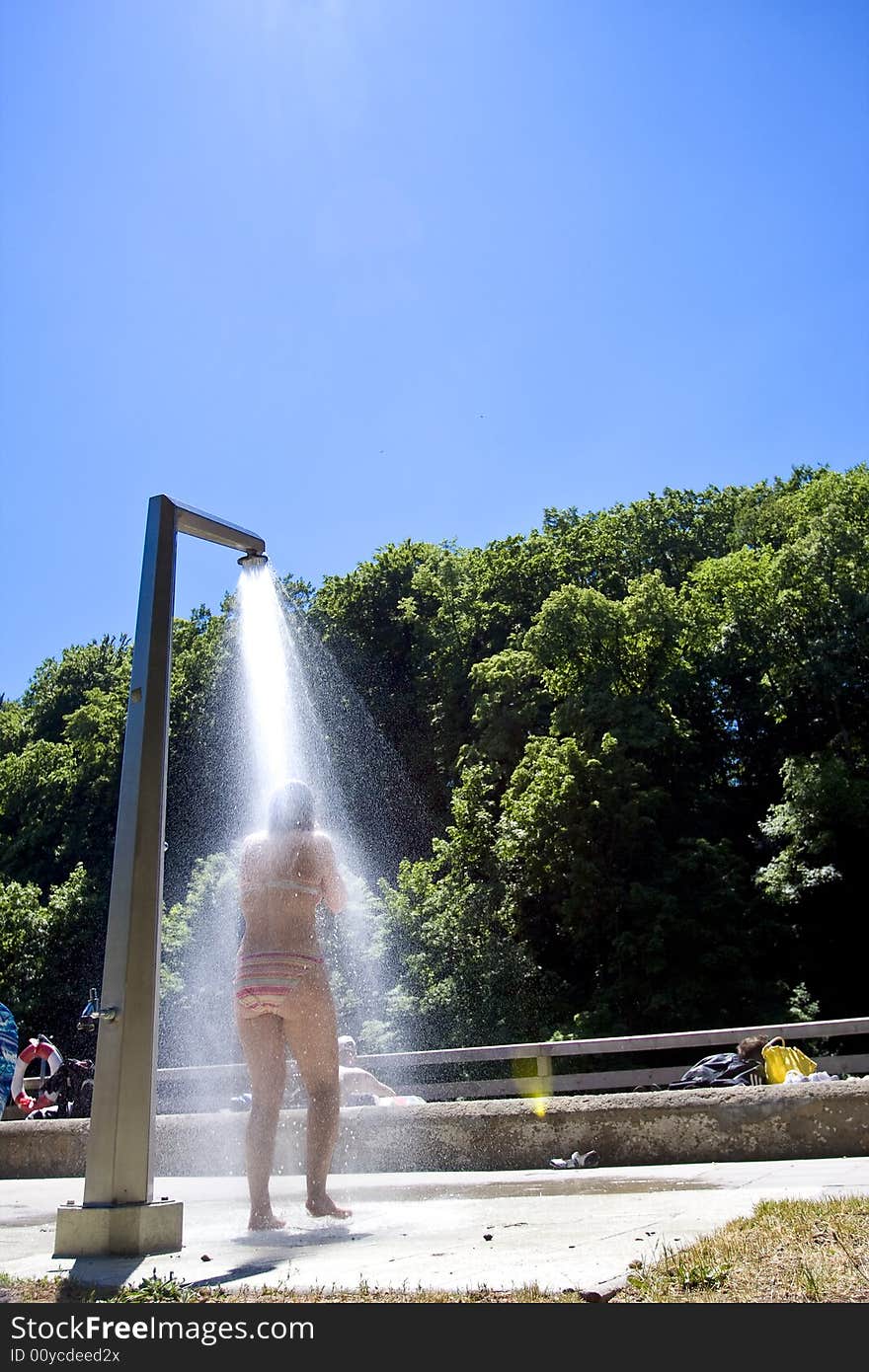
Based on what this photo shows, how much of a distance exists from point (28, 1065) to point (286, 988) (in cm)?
1133

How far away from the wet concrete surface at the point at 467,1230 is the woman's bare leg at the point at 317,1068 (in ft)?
0.67

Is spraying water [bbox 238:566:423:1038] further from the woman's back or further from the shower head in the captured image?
the woman's back

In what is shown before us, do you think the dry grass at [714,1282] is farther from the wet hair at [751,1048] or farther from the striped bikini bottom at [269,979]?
the wet hair at [751,1048]

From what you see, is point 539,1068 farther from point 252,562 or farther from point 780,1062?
point 252,562

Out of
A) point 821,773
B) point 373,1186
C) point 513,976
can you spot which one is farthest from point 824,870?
point 373,1186

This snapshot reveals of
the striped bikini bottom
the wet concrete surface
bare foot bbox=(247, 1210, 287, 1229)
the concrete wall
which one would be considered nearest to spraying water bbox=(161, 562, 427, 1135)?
the striped bikini bottom

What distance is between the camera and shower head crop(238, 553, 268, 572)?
5.17m

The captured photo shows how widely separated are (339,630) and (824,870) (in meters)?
17.5

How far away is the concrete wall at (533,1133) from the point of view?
5039 millimetres

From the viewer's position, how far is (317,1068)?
4195 millimetres

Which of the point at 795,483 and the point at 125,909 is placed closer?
the point at 125,909

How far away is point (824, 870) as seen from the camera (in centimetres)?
2406

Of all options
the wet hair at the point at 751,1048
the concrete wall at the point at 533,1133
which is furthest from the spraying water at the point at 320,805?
the wet hair at the point at 751,1048
